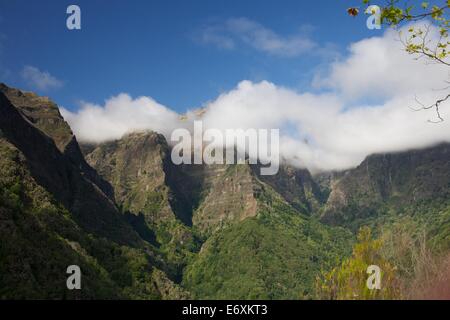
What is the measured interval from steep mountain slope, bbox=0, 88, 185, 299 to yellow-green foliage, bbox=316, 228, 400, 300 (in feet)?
153

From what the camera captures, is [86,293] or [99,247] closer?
[86,293]

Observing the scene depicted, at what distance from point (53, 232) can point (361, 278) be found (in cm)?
8789

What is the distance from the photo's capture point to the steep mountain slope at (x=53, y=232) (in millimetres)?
67062

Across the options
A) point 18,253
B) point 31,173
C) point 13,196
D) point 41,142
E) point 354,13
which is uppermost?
point 41,142

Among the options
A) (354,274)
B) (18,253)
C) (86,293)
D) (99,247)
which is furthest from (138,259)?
(354,274)

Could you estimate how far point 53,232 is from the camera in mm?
93188

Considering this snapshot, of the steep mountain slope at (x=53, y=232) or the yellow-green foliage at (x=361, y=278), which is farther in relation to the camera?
the steep mountain slope at (x=53, y=232)

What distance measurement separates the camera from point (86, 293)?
75.1 metres

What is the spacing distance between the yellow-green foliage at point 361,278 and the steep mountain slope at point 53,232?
153 feet

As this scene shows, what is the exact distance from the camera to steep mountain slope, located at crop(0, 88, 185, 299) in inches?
2640

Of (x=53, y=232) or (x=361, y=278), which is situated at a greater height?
(x=53, y=232)

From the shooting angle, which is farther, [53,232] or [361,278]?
[53,232]
